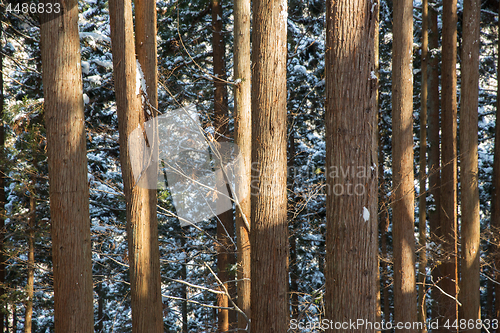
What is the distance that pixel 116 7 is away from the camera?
4461 millimetres

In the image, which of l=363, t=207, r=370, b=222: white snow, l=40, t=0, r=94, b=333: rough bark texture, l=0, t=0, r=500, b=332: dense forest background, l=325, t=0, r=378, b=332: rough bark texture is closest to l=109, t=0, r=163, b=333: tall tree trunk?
l=40, t=0, r=94, b=333: rough bark texture

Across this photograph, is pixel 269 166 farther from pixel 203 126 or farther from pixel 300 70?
pixel 300 70

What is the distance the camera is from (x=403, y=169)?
21.6 ft

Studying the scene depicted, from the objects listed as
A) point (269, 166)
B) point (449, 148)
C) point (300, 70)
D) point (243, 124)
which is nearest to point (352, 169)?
point (269, 166)

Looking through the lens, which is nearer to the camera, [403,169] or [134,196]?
[134,196]

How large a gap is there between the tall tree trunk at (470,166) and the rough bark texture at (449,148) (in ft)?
4.08

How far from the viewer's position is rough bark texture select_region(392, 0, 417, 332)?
6344 mm

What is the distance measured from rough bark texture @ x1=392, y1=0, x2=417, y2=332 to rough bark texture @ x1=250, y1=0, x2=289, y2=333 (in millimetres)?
3367

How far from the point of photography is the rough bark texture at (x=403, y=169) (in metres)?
6.34

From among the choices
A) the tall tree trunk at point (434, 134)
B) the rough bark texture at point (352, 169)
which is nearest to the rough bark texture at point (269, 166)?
the rough bark texture at point (352, 169)

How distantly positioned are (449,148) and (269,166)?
25.1ft

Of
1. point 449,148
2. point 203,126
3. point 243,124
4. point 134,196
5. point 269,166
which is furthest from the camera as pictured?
point 449,148

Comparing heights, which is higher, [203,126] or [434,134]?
[434,134]

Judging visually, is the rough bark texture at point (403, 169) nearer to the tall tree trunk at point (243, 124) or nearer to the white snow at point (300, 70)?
the tall tree trunk at point (243, 124)
